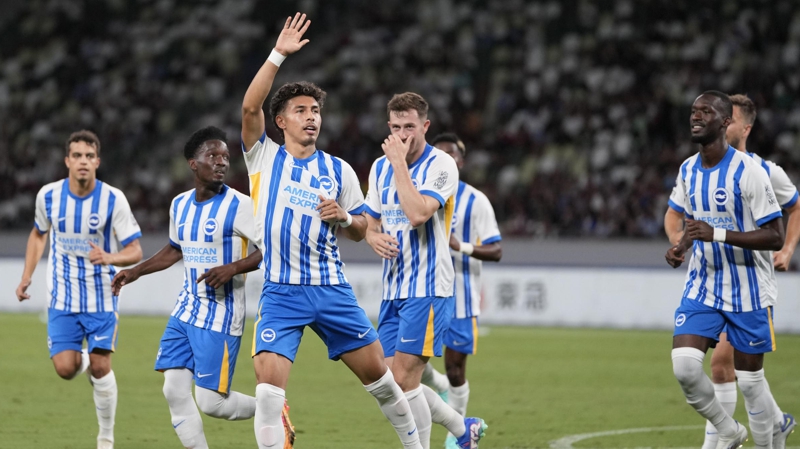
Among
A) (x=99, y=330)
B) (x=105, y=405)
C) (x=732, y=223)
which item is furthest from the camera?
(x=99, y=330)

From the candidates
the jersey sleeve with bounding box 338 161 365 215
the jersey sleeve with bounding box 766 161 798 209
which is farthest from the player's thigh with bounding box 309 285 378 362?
the jersey sleeve with bounding box 766 161 798 209

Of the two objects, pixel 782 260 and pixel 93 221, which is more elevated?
pixel 93 221

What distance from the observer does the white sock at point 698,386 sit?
6395mm

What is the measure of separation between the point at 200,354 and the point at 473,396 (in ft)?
15.0

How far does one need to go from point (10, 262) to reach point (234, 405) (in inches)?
505

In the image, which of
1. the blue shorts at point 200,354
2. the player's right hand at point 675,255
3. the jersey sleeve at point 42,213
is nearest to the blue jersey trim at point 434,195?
the player's right hand at point 675,255

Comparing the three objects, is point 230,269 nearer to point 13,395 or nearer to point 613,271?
point 13,395

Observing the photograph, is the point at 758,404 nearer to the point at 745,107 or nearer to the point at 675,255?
the point at 675,255

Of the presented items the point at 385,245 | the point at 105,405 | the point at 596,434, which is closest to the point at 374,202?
the point at 385,245

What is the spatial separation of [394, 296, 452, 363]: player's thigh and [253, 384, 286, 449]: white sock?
Result: 1161mm

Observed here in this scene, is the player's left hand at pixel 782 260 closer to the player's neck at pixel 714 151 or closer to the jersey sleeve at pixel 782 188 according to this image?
the jersey sleeve at pixel 782 188

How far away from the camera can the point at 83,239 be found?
8.05 m

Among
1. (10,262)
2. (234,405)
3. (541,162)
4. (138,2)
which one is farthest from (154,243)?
(234,405)

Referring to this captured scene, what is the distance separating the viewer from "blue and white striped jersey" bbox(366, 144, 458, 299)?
262 inches
